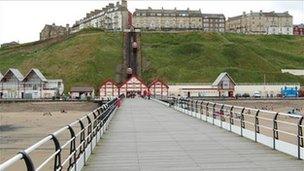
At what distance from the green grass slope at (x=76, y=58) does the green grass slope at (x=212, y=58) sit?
999 centimetres

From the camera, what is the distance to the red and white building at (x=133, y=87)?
122562mm

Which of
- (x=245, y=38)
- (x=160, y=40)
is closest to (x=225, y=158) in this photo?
(x=160, y=40)

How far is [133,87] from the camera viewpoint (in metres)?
123

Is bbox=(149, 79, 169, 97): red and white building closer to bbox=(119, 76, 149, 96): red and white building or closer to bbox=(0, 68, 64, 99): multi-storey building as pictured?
bbox=(119, 76, 149, 96): red and white building

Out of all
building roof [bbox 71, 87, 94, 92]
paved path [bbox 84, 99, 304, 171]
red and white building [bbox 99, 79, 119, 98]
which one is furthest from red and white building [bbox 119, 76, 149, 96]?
paved path [bbox 84, 99, 304, 171]

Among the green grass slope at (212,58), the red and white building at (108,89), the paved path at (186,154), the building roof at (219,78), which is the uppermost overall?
the green grass slope at (212,58)

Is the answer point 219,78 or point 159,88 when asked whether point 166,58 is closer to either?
point 219,78

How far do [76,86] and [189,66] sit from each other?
32.4 meters

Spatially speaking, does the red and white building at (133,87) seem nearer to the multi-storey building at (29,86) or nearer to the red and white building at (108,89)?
the red and white building at (108,89)

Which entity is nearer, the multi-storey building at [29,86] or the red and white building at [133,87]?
the red and white building at [133,87]

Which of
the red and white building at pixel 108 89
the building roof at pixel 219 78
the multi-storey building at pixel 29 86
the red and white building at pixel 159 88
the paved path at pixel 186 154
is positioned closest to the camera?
the paved path at pixel 186 154

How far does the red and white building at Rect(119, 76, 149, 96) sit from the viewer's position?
402ft

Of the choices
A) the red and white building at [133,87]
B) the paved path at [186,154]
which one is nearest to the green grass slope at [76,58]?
the red and white building at [133,87]

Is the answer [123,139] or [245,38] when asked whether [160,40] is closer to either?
[245,38]
